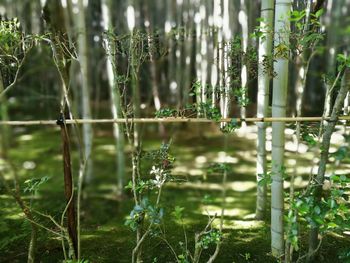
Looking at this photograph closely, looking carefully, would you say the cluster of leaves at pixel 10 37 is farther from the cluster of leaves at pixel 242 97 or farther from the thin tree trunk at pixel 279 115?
the thin tree trunk at pixel 279 115

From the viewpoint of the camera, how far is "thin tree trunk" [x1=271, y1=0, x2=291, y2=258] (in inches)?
94.2

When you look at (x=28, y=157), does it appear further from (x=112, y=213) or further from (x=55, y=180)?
(x=112, y=213)

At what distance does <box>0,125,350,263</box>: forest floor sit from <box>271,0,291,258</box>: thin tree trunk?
25 centimetres

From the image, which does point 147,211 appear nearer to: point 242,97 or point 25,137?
point 242,97

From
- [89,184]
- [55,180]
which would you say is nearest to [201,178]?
[89,184]

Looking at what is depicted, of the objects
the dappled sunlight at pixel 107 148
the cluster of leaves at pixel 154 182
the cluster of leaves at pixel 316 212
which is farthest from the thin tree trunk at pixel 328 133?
the dappled sunlight at pixel 107 148

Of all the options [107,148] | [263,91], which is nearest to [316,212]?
[263,91]

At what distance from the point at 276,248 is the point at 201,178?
2698 millimetres

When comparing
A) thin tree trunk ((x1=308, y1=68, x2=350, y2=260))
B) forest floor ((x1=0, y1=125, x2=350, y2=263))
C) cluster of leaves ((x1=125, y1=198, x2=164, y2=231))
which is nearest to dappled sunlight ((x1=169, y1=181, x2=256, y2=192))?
forest floor ((x1=0, y1=125, x2=350, y2=263))

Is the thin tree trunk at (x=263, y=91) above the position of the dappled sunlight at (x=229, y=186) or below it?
above

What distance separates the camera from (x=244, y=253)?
2.96 m

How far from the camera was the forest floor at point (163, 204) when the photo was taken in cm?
299

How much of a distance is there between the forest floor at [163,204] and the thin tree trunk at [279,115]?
0.25 metres

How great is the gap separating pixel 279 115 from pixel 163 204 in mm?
2166
